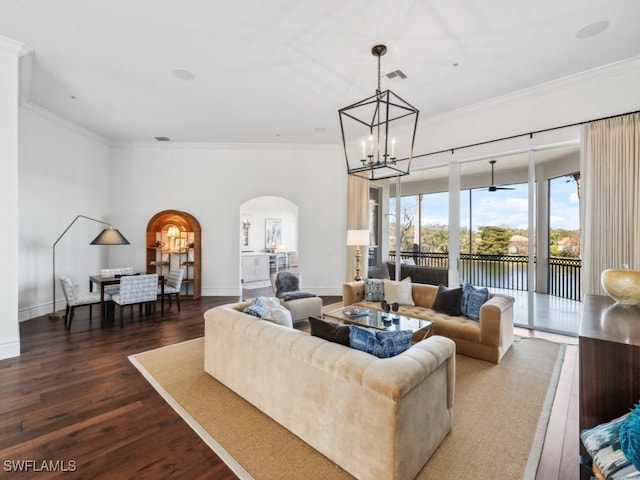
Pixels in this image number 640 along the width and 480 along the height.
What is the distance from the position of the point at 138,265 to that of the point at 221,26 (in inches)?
225

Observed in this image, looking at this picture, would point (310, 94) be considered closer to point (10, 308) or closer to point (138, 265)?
point (10, 308)

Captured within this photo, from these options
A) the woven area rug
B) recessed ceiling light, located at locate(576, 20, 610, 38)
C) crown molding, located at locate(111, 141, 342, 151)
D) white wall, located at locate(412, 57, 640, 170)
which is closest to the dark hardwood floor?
the woven area rug

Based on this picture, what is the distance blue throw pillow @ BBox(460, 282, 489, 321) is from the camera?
3791 mm

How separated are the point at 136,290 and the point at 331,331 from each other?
3.98 metres

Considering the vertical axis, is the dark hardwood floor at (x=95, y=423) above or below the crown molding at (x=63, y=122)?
below

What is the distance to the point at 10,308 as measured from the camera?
3416mm

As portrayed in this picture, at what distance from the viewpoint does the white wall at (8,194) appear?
3.34 m

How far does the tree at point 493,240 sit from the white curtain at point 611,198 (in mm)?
1192

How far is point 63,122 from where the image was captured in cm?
559

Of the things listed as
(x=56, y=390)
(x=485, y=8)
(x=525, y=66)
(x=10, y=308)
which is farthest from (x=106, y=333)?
(x=525, y=66)

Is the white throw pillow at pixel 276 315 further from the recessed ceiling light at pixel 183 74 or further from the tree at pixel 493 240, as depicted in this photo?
the tree at pixel 493 240

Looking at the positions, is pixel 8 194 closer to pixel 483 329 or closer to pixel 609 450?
pixel 609 450

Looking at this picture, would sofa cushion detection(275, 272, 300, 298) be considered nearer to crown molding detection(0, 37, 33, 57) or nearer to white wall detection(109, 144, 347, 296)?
white wall detection(109, 144, 347, 296)

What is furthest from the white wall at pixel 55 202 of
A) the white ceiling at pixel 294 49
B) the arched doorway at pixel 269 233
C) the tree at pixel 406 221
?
the tree at pixel 406 221
